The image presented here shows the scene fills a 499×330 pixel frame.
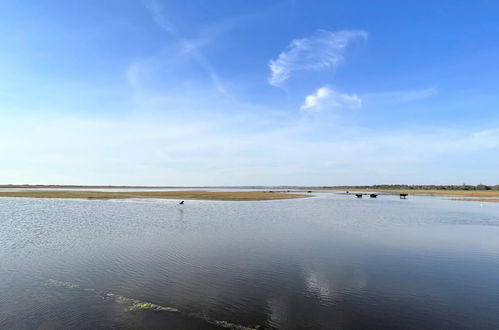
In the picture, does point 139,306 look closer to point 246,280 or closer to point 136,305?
point 136,305

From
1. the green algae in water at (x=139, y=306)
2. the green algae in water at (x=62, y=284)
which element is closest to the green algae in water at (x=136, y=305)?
the green algae in water at (x=139, y=306)

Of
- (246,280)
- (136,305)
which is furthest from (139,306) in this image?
(246,280)

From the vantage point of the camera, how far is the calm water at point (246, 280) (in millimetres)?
8539

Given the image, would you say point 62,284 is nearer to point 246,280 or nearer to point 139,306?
point 139,306

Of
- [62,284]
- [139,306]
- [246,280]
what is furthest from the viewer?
[246,280]

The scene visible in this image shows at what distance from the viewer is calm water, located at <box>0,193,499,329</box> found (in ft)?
28.0

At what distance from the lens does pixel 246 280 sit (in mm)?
11828

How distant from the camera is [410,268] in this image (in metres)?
14.1

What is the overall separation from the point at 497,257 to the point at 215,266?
15.7 metres

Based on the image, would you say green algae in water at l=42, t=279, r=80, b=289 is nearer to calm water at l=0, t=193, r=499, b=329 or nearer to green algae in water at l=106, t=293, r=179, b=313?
calm water at l=0, t=193, r=499, b=329

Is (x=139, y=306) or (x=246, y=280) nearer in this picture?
(x=139, y=306)

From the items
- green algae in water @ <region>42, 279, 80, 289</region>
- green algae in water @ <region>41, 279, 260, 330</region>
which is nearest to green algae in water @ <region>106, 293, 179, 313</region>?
green algae in water @ <region>41, 279, 260, 330</region>

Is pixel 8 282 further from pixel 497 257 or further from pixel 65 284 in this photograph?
pixel 497 257

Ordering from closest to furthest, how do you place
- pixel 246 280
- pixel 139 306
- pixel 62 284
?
1. pixel 139 306
2. pixel 62 284
3. pixel 246 280
